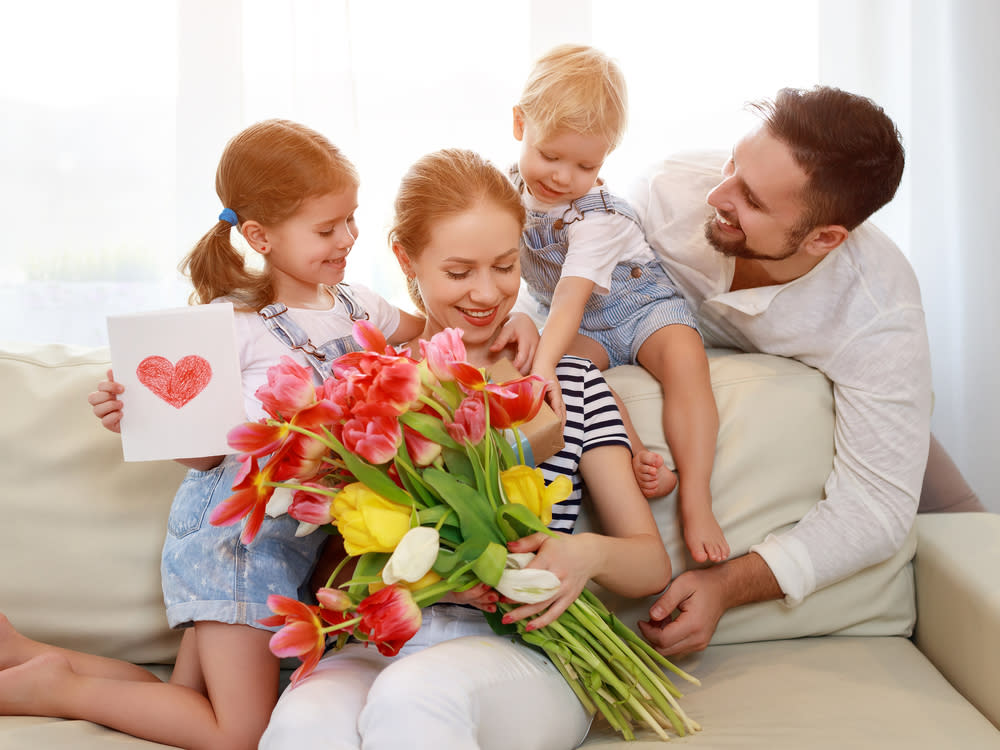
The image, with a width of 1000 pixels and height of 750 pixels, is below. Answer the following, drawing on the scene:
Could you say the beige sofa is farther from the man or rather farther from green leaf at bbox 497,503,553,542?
green leaf at bbox 497,503,553,542

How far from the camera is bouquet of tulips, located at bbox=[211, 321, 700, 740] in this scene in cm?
94

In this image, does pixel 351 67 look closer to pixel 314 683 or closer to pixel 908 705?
pixel 314 683

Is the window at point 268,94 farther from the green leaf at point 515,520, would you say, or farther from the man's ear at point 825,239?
the green leaf at point 515,520

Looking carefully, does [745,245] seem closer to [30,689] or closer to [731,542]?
[731,542]

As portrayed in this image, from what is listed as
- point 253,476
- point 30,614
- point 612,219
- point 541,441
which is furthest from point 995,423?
point 30,614

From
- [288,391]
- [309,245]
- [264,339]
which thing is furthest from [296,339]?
[288,391]

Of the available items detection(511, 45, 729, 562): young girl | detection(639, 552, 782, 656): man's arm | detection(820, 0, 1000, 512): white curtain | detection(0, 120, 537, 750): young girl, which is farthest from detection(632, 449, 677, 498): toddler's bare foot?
detection(820, 0, 1000, 512): white curtain

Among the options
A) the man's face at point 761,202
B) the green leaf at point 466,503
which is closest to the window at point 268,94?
the man's face at point 761,202

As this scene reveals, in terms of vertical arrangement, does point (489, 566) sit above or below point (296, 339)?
below

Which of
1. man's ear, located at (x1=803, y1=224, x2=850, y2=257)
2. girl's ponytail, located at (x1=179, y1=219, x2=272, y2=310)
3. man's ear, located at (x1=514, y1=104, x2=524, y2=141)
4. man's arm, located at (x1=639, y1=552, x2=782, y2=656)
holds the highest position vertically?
man's ear, located at (x1=514, y1=104, x2=524, y2=141)

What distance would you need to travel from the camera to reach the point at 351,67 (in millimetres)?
2041

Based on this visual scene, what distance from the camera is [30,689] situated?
1221 mm

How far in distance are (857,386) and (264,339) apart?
0.98 meters

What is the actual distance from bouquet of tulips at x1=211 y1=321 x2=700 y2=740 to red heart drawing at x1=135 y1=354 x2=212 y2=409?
24cm
